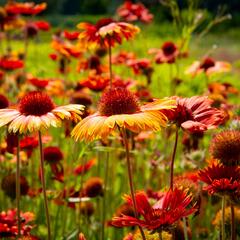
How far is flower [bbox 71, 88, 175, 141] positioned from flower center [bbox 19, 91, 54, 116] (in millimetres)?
129

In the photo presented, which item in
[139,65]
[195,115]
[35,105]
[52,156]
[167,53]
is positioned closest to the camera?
[195,115]

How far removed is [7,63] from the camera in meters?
2.37

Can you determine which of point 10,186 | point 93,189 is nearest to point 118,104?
point 10,186

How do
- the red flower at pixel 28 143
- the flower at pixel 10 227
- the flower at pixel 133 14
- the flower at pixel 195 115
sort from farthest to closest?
1. the flower at pixel 133 14
2. the red flower at pixel 28 143
3. the flower at pixel 10 227
4. the flower at pixel 195 115

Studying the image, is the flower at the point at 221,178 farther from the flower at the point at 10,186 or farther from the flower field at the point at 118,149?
the flower at the point at 10,186

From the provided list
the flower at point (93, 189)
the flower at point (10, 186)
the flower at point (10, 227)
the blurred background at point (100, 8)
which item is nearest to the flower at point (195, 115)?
the flower at point (10, 227)

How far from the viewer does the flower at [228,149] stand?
3.61 feet

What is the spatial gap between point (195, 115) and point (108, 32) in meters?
0.57

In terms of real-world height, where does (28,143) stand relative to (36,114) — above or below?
below

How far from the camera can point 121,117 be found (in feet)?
3.26

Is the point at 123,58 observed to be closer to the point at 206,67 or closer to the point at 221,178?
the point at 206,67

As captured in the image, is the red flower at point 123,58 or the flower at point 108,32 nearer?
the flower at point 108,32

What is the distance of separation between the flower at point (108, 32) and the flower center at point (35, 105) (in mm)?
426

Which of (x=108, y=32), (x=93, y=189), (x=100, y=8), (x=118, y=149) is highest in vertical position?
(x=100, y=8)
